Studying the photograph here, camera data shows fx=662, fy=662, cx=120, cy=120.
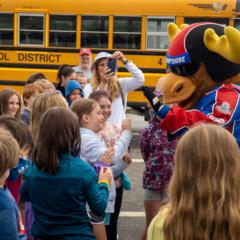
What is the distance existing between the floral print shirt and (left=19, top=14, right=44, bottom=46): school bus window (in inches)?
312

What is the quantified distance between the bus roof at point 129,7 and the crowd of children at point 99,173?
19.3 ft

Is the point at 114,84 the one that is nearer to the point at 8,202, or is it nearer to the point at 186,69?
the point at 186,69

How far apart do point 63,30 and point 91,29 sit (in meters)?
0.54

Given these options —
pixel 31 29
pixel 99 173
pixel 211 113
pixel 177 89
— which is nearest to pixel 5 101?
pixel 99 173

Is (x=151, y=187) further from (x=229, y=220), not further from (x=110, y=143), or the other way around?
(x=229, y=220)

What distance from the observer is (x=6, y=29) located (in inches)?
504

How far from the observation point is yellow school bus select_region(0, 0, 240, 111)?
40.4 feet

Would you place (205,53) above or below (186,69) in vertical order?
above

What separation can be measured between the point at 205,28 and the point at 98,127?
103 centimetres

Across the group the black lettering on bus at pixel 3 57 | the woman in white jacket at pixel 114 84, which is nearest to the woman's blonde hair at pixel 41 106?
the woman in white jacket at pixel 114 84

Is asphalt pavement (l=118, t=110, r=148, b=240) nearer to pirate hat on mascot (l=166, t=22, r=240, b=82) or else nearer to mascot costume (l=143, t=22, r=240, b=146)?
mascot costume (l=143, t=22, r=240, b=146)

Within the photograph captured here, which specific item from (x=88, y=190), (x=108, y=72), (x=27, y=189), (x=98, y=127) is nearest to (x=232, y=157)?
(x=88, y=190)

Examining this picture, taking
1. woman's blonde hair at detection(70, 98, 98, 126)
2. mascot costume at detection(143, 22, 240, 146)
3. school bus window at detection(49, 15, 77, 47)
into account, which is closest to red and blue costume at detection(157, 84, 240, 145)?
mascot costume at detection(143, 22, 240, 146)

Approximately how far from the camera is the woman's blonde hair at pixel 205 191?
8.13 ft
